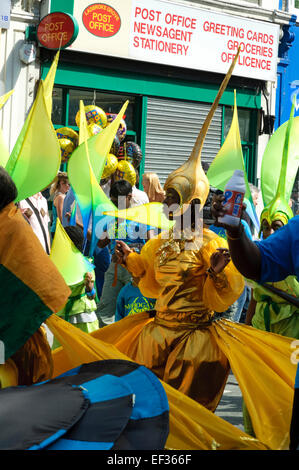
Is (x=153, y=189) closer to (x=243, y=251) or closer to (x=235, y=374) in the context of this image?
(x=235, y=374)

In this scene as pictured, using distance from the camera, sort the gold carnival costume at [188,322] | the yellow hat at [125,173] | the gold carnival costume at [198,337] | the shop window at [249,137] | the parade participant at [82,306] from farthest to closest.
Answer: the shop window at [249,137]
the yellow hat at [125,173]
the parade participant at [82,306]
the gold carnival costume at [188,322]
the gold carnival costume at [198,337]

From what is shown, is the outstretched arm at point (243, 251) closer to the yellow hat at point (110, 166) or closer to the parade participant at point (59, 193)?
the parade participant at point (59, 193)

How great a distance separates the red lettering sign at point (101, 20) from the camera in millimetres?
10852

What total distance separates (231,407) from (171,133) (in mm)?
7674

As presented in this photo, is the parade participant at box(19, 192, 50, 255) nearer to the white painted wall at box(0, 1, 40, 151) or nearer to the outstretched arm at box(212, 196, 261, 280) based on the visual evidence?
the outstretched arm at box(212, 196, 261, 280)

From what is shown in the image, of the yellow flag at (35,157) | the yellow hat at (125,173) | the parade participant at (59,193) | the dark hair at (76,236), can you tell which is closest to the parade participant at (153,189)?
the yellow hat at (125,173)

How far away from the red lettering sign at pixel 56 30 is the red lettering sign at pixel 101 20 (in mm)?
880

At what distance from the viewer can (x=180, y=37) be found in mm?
12008

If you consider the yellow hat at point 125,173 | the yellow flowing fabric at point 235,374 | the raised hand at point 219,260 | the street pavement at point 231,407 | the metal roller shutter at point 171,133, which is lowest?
the street pavement at point 231,407

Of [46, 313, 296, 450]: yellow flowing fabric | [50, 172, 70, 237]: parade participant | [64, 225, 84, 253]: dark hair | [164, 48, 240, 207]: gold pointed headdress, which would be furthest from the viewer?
[50, 172, 70, 237]: parade participant

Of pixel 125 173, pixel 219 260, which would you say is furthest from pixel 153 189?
pixel 219 260

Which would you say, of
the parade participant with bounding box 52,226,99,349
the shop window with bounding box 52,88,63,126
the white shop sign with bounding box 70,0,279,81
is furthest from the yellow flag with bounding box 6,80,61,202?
the white shop sign with bounding box 70,0,279,81

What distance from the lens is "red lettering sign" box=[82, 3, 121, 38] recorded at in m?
10.9

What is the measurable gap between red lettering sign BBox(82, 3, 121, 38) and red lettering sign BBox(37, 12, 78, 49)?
880 mm
